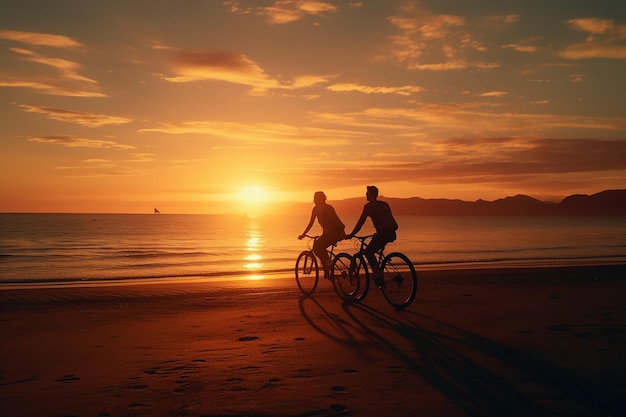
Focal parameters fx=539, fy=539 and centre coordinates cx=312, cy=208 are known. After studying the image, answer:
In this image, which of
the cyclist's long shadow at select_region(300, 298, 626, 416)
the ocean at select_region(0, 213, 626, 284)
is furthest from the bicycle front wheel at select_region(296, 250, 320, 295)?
the ocean at select_region(0, 213, 626, 284)

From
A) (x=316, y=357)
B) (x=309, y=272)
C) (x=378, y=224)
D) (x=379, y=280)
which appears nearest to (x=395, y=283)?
(x=379, y=280)

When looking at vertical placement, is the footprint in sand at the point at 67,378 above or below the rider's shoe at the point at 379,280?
below

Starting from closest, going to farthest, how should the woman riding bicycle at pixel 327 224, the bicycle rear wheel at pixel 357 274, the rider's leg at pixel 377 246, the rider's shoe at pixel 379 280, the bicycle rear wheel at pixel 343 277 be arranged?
the rider's leg at pixel 377 246 → the rider's shoe at pixel 379 280 → the bicycle rear wheel at pixel 357 274 → the bicycle rear wheel at pixel 343 277 → the woman riding bicycle at pixel 327 224

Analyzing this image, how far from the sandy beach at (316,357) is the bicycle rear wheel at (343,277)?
0.36m

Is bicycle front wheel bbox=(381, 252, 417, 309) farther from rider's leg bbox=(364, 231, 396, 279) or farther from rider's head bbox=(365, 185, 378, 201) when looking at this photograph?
rider's head bbox=(365, 185, 378, 201)

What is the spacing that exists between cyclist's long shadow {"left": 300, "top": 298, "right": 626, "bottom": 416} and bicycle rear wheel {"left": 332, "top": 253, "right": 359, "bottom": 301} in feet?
10.5

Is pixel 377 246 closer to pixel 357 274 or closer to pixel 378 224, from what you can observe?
pixel 378 224

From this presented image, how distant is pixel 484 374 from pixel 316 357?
7.20 feet

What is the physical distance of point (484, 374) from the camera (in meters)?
6.31

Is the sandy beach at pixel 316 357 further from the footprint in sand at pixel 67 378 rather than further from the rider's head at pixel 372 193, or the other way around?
the rider's head at pixel 372 193

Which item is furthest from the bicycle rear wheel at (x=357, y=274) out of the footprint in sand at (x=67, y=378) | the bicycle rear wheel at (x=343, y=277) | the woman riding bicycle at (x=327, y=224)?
the footprint in sand at (x=67, y=378)

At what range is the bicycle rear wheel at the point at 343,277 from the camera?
12.7m

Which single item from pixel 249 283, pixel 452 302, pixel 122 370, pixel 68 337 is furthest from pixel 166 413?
pixel 249 283

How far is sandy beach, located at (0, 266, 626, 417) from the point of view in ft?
17.6
